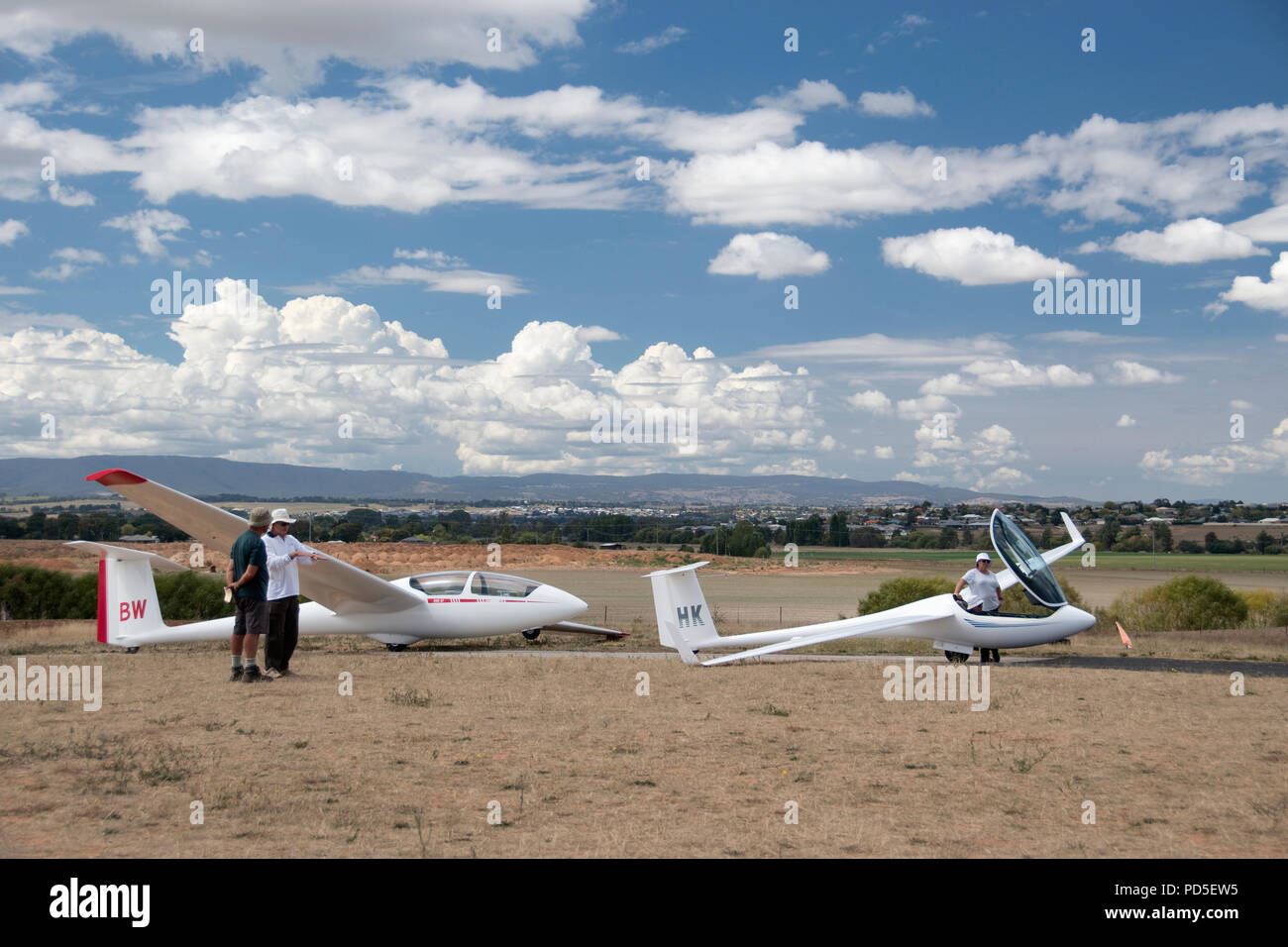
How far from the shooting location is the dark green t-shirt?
10.9 m

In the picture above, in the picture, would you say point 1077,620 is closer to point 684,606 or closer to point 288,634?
point 684,606

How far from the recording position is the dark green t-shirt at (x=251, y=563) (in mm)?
10867

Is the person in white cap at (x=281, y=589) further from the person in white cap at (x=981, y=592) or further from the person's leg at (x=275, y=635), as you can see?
the person in white cap at (x=981, y=592)

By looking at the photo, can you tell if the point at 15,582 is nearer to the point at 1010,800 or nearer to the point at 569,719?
the point at 569,719

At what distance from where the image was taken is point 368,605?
16.8m

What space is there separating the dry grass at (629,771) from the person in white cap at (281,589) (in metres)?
0.55

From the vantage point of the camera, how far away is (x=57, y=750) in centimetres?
741

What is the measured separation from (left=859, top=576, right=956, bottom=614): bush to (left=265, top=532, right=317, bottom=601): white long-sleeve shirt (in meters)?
19.3

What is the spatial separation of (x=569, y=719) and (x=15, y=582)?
75.6ft

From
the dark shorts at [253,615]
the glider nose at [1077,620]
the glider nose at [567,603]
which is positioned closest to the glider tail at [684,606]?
the glider nose at [567,603]

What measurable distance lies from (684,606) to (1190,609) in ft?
61.5
